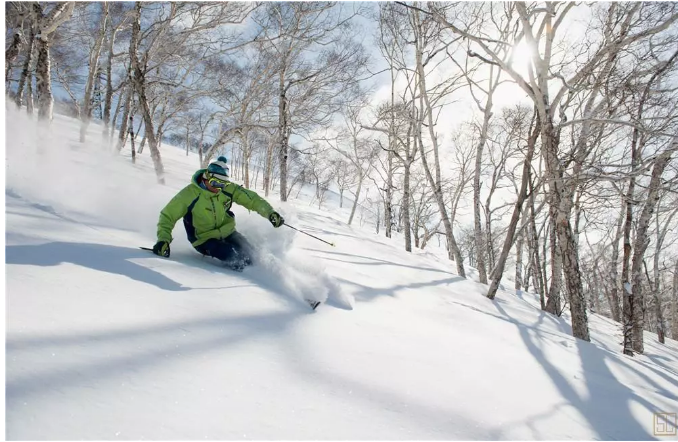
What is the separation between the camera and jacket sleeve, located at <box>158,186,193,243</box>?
9.95 feet

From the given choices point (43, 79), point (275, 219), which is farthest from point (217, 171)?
point (43, 79)

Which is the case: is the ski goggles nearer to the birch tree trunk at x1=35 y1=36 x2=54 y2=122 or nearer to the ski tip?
the ski tip

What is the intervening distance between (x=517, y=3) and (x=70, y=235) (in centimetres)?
591

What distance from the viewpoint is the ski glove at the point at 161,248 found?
9.46 ft

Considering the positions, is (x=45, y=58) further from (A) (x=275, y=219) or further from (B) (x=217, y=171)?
(A) (x=275, y=219)

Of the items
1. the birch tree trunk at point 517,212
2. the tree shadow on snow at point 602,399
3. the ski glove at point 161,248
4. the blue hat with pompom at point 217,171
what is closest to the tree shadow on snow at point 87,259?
the ski glove at point 161,248

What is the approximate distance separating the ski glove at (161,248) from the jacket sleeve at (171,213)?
81 mm

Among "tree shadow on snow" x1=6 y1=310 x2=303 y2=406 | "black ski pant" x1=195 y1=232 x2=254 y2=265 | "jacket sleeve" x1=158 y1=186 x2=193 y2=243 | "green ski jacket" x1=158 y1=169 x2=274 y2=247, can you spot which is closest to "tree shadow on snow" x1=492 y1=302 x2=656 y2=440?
"tree shadow on snow" x1=6 y1=310 x2=303 y2=406

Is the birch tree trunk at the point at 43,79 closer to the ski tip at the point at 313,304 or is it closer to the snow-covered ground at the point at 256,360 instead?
the snow-covered ground at the point at 256,360

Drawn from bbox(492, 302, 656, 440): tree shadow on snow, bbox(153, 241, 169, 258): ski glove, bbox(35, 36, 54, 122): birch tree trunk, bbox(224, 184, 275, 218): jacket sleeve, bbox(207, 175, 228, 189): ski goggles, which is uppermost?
bbox(35, 36, 54, 122): birch tree trunk

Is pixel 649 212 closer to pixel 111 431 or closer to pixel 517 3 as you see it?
pixel 517 3

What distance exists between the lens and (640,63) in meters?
5.71

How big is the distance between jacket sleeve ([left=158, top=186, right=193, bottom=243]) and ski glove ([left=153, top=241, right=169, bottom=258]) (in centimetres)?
8

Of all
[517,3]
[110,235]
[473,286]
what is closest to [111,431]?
[110,235]
